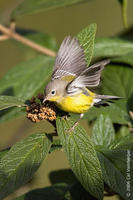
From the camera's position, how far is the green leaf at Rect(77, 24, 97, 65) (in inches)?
43.3

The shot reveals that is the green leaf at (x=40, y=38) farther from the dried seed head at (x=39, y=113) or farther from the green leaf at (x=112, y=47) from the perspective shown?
the dried seed head at (x=39, y=113)

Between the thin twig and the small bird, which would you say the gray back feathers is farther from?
the thin twig

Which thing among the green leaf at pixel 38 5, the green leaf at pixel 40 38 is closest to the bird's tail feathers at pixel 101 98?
the green leaf at pixel 38 5

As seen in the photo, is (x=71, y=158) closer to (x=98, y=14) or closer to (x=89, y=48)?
(x=89, y=48)

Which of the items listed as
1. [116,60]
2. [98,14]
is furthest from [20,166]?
[98,14]

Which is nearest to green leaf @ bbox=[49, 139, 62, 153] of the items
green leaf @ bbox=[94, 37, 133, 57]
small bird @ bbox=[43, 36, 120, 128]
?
small bird @ bbox=[43, 36, 120, 128]

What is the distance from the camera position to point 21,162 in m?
0.95

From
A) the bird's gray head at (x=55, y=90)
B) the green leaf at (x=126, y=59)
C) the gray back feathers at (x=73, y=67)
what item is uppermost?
the green leaf at (x=126, y=59)

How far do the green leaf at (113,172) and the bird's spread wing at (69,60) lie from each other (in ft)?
0.96

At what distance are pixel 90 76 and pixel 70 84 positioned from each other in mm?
116

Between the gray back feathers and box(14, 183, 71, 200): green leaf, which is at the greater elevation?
the gray back feathers

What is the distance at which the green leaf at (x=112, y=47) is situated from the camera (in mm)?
1671

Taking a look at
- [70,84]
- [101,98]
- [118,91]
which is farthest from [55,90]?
[118,91]

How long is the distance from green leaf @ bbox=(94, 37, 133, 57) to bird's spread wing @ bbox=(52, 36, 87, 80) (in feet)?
1.58
